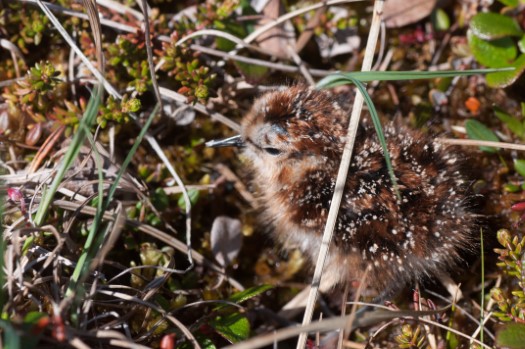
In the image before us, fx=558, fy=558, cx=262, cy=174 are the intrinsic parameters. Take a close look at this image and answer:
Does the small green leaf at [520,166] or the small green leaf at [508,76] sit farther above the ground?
the small green leaf at [508,76]

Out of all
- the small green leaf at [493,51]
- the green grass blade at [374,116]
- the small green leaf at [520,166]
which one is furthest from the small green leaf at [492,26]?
the green grass blade at [374,116]

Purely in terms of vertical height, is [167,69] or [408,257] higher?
[167,69]

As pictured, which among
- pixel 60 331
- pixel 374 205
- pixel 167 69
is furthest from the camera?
pixel 167 69

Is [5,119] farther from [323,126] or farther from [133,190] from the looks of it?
[323,126]

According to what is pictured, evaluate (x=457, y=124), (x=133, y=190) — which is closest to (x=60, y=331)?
(x=133, y=190)

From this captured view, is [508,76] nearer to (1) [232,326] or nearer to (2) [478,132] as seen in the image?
(2) [478,132]

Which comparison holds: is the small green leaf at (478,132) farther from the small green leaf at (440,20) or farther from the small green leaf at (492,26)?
the small green leaf at (440,20)

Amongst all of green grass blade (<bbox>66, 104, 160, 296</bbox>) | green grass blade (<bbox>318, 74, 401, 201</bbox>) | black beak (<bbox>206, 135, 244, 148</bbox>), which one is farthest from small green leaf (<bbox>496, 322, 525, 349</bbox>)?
green grass blade (<bbox>66, 104, 160, 296</bbox>)

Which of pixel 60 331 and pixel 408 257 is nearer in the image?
pixel 60 331
